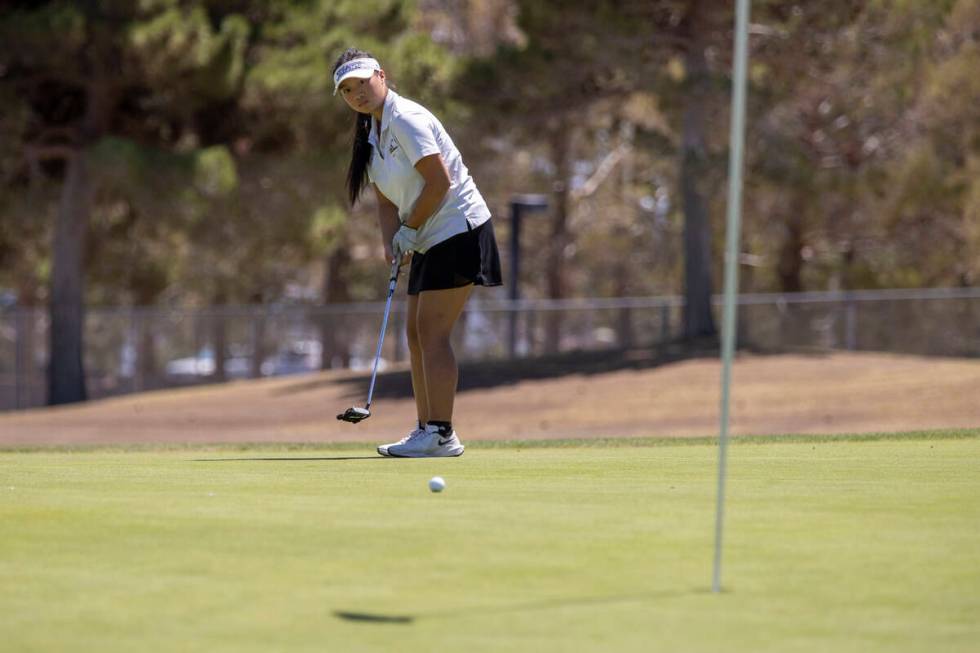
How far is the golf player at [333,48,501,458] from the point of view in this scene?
28.9ft

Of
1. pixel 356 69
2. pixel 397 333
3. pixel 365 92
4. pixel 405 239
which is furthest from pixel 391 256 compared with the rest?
pixel 397 333

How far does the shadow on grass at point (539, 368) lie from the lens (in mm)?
24750

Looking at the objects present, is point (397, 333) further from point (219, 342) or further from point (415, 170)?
point (415, 170)

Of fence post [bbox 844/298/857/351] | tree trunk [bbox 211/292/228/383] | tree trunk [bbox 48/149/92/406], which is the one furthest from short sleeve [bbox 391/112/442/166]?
tree trunk [bbox 211/292/228/383]

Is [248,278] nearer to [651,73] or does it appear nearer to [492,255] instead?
[651,73]

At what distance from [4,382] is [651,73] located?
15.8 meters

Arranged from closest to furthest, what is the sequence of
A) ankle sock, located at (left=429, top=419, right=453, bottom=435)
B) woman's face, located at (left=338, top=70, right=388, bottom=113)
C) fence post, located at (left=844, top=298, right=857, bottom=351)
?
1. woman's face, located at (left=338, top=70, right=388, bottom=113)
2. ankle sock, located at (left=429, top=419, right=453, bottom=435)
3. fence post, located at (left=844, top=298, right=857, bottom=351)

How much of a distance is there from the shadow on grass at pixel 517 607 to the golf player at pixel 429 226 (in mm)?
4370

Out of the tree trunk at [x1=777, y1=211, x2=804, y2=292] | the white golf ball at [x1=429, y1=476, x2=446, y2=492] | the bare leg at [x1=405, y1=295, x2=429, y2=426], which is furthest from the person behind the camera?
the tree trunk at [x1=777, y1=211, x2=804, y2=292]

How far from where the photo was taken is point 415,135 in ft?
28.6

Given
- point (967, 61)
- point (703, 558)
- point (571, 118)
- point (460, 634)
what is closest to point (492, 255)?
point (703, 558)

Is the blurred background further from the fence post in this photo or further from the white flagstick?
the white flagstick

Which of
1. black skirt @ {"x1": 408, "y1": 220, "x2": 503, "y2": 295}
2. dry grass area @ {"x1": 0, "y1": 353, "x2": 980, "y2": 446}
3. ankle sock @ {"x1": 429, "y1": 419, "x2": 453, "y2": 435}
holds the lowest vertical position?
dry grass area @ {"x1": 0, "y1": 353, "x2": 980, "y2": 446}

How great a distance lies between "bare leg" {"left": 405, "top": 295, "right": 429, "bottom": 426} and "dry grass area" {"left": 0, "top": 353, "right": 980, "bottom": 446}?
9694mm
